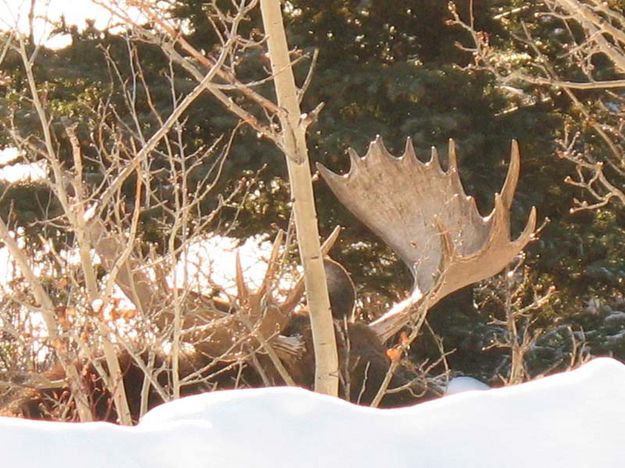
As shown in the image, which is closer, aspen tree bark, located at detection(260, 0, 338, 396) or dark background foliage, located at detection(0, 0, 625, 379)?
aspen tree bark, located at detection(260, 0, 338, 396)

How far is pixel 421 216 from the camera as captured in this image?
9.15 meters

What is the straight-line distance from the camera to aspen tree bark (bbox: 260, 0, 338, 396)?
236 inches

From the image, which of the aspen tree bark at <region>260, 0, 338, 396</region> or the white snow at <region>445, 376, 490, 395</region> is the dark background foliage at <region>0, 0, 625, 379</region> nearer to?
the white snow at <region>445, 376, 490, 395</region>

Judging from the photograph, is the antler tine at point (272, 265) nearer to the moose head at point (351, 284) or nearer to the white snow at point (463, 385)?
the moose head at point (351, 284)

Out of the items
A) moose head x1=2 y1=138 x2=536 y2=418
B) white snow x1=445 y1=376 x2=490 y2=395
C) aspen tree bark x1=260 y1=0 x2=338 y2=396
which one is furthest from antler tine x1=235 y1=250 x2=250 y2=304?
white snow x1=445 y1=376 x2=490 y2=395

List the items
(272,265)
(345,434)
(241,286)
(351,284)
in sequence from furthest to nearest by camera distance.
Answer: (351,284)
(241,286)
(272,265)
(345,434)

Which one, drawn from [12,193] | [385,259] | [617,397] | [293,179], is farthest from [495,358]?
[617,397]

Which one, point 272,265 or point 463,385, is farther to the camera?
point 463,385

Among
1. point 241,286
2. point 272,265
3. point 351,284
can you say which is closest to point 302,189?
point 272,265

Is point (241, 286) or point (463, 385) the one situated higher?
point (241, 286)

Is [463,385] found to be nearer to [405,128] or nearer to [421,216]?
[421,216]

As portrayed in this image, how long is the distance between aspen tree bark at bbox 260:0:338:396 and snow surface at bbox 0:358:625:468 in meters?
3.31

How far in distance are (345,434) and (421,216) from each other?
6.60 m

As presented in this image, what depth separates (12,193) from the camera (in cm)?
1204
